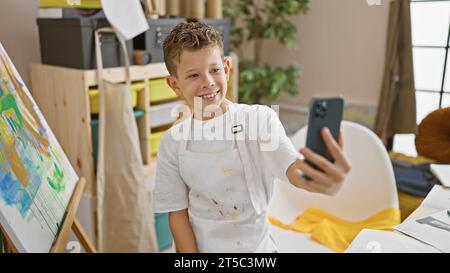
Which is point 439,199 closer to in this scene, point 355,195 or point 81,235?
point 355,195

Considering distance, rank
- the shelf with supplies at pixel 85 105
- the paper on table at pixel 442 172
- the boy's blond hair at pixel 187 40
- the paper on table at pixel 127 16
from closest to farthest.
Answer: the boy's blond hair at pixel 187 40 → the paper on table at pixel 442 172 → the paper on table at pixel 127 16 → the shelf with supplies at pixel 85 105

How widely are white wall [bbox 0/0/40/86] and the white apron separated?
417mm

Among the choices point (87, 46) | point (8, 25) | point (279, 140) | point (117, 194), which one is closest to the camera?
point (279, 140)

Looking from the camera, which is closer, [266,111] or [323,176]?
[323,176]

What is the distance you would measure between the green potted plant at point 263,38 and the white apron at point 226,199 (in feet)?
0.40

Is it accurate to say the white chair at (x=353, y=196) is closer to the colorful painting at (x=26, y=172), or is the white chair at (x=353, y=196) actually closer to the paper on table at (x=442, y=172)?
the paper on table at (x=442, y=172)

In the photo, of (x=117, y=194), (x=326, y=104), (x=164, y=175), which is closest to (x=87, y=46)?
(x=117, y=194)

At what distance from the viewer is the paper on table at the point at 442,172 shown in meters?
0.71

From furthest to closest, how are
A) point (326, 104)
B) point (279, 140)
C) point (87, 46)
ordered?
point (87, 46)
point (279, 140)
point (326, 104)

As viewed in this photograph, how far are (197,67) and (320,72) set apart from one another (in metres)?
0.20

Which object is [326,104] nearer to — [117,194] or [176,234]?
[176,234]

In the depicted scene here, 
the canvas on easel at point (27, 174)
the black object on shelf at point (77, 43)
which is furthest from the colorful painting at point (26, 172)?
the black object on shelf at point (77, 43)

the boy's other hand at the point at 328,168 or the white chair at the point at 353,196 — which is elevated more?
the boy's other hand at the point at 328,168
